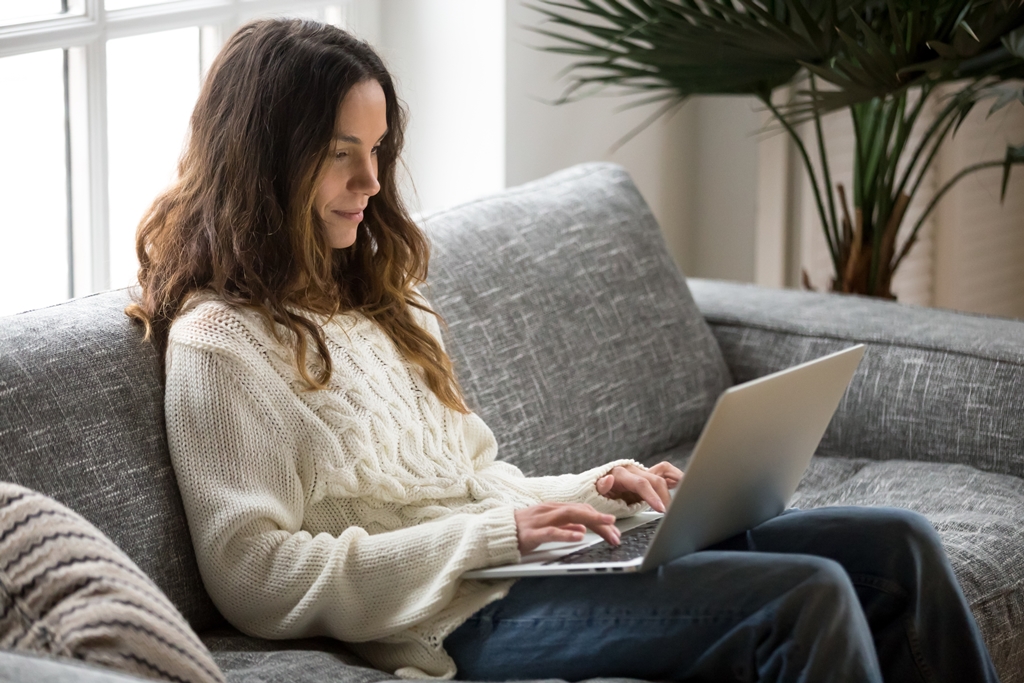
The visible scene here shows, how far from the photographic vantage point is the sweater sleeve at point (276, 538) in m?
1.37

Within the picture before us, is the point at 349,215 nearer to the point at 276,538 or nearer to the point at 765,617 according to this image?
the point at 276,538

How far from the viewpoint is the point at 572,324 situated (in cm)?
213

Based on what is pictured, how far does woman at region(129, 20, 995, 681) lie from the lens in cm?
130

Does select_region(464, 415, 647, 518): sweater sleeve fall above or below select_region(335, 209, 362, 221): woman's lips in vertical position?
below

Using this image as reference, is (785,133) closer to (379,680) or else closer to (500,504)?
(500,504)

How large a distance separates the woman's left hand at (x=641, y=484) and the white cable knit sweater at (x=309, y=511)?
19cm

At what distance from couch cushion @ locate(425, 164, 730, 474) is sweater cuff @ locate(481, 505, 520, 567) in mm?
555

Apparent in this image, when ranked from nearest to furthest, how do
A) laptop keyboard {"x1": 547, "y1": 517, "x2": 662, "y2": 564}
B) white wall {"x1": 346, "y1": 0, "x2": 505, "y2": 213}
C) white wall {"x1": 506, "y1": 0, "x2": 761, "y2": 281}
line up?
laptop keyboard {"x1": 547, "y1": 517, "x2": 662, "y2": 564} < white wall {"x1": 346, "y1": 0, "x2": 505, "y2": 213} < white wall {"x1": 506, "y1": 0, "x2": 761, "y2": 281}

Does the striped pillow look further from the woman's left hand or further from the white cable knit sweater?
the woman's left hand

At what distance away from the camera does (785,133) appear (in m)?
3.20

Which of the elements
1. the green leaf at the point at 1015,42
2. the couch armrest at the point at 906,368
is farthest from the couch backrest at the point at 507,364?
the green leaf at the point at 1015,42

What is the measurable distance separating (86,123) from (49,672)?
134 cm

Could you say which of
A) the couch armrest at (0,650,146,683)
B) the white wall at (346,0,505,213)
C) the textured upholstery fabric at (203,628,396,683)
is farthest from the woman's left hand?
the white wall at (346,0,505,213)

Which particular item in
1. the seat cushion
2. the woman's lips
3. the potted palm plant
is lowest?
the seat cushion
